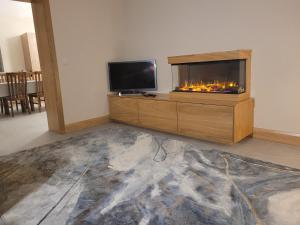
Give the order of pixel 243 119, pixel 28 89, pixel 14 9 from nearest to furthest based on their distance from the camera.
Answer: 1. pixel 243 119
2. pixel 28 89
3. pixel 14 9

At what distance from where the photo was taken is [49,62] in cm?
366

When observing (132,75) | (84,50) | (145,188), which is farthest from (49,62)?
(145,188)

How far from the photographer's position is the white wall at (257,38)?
2.73 meters

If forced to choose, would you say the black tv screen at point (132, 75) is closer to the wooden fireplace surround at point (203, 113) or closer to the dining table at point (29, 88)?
the wooden fireplace surround at point (203, 113)

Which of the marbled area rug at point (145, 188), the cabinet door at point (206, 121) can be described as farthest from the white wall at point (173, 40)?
the marbled area rug at point (145, 188)

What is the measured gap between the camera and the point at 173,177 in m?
2.11

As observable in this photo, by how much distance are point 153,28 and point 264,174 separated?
299cm

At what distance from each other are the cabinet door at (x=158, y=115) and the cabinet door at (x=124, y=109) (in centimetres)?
14

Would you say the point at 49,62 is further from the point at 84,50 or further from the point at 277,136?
the point at 277,136

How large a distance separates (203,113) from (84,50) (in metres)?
A: 2.31

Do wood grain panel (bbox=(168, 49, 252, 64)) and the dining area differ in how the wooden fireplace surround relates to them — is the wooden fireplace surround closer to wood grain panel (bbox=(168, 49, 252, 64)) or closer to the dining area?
wood grain panel (bbox=(168, 49, 252, 64))

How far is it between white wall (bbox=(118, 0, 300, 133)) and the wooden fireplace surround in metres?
0.18

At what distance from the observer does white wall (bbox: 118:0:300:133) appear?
8.95 ft

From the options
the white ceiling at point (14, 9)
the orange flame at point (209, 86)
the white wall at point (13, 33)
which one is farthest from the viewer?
the white wall at point (13, 33)
